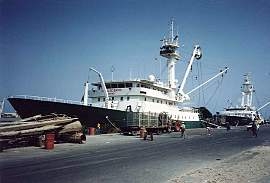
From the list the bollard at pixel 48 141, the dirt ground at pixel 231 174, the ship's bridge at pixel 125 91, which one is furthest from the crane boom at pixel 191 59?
the dirt ground at pixel 231 174

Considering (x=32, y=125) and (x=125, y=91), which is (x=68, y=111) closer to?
(x=125, y=91)

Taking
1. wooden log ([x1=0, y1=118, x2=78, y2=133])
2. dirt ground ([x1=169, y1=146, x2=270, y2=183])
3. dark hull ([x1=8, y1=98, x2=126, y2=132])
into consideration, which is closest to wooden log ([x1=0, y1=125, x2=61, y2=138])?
wooden log ([x1=0, y1=118, x2=78, y2=133])

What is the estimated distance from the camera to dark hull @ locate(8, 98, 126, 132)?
113 feet

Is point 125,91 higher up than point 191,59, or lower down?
lower down

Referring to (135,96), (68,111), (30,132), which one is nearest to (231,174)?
(30,132)

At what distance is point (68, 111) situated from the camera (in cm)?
3547

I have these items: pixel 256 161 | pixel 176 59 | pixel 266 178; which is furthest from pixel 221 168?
pixel 176 59

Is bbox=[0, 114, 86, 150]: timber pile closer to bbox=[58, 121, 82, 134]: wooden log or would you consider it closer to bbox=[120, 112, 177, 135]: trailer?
bbox=[58, 121, 82, 134]: wooden log

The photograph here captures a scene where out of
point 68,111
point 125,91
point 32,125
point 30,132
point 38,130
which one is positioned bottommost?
point 30,132

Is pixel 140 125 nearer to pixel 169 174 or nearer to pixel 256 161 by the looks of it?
pixel 256 161

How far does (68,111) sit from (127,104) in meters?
9.80

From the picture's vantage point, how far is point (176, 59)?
59250mm

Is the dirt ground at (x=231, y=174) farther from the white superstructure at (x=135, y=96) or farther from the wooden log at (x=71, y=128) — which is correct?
the white superstructure at (x=135, y=96)

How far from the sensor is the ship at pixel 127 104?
1374 inches
